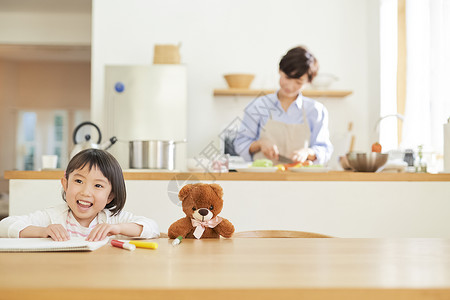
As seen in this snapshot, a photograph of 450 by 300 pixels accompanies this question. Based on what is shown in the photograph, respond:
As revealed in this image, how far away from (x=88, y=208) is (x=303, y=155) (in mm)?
1638

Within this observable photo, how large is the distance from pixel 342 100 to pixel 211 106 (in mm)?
1192

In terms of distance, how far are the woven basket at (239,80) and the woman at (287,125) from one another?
3.58 ft

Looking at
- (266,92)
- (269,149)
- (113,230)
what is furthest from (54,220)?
(266,92)

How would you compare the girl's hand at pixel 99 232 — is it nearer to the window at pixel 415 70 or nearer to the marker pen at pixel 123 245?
the marker pen at pixel 123 245

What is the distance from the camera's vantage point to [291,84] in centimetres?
298

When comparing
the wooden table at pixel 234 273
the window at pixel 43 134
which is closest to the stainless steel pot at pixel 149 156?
the wooden table at pixel 234 273

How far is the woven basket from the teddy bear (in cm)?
316

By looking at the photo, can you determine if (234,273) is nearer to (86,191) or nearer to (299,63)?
(86,191)

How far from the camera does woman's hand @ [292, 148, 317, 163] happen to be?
2.79 meters

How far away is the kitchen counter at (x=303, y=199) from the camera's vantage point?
2070mm

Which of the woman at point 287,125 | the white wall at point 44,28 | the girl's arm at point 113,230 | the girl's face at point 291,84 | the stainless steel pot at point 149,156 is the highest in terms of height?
the white wall at point 44,28

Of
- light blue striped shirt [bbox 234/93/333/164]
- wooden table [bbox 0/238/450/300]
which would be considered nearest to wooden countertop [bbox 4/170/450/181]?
light blue striped shirt [bbox 234/93/333/164]

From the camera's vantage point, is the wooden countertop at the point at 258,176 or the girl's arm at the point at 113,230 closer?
the girl's arm at the point at 113,230

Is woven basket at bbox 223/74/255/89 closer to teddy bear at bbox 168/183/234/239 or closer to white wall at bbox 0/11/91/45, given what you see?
white wall at bbox 0/11/91/45
